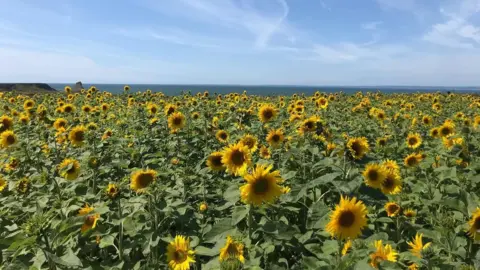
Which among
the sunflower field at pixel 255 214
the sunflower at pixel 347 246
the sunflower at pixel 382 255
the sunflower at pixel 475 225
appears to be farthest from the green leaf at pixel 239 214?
the sunflower at pixel 475 225

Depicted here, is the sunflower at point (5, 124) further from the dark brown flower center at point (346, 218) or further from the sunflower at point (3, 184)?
the dark brown flower center at point (346, 218)

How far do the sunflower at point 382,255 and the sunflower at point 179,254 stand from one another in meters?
1.56

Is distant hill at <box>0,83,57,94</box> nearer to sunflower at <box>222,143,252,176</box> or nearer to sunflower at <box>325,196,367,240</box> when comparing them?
sunflower at <box>222,143,252,176</box>

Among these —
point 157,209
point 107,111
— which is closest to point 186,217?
point 157,209

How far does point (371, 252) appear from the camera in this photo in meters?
2.82

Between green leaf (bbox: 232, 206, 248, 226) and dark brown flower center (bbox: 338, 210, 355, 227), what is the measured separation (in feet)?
2.76

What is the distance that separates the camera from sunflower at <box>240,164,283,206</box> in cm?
322

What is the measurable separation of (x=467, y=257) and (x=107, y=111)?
38.2ft

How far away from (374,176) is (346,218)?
1002mm

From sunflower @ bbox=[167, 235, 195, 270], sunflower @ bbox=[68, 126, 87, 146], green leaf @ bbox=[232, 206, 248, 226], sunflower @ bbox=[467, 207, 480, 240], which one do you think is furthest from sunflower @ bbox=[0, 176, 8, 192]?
sunflower @ bbox=[467, 207, 480, 240]

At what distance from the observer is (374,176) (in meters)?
3.79

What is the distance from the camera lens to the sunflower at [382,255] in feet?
9.13

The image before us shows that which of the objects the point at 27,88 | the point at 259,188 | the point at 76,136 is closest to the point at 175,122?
the point at 76,136

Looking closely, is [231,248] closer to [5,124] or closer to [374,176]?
[374,176]
